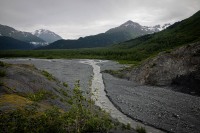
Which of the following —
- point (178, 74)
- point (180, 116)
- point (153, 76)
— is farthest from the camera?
point (153, 76)

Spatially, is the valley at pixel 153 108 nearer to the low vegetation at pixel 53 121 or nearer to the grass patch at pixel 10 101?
the low vegetation at pixel 53 121

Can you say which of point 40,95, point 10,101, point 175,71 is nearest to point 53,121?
point 10,101

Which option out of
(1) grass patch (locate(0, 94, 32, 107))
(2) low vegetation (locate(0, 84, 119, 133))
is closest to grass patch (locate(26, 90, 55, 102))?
(1) grass patch (locate(0, 94, 32, 107))

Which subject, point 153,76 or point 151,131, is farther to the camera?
point 153,76

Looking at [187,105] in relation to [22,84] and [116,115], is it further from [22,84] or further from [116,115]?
[22,84]

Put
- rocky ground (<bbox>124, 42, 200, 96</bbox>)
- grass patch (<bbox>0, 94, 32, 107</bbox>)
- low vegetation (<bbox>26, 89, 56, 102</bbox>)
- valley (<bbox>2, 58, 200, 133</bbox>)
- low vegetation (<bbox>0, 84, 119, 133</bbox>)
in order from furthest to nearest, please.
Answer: rocky ground (<bbox>124, 42, 200, 96</bbox>)
valley (<bbox>2, 58, 200, 133</bbox>)
low vegetation (<bbox>26, 89, 56, 102</bbox>)
grass patch (<bbox>0, 94, 32, 107</bbox>)
low vegetation (<bbox>0, 84, 119, 133</bbox>)

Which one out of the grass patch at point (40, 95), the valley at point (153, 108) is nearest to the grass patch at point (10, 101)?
the grass patch at point (40, 95)

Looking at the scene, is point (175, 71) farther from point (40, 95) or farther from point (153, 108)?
point (40, 95)

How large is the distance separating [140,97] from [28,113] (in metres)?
24.9

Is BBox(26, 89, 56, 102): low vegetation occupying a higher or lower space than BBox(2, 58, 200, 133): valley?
higher

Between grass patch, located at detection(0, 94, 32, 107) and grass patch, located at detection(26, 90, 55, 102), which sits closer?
grass patch, located at detection(0, 94, 32, 107)

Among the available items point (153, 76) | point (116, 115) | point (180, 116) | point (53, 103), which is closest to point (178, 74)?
point (153, 76)

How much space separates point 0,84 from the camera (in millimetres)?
21656

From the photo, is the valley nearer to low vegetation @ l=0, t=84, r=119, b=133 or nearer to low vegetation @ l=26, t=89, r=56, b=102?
low vegetation @ l=0, t=84, r=119, b=133
